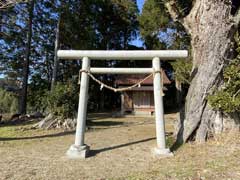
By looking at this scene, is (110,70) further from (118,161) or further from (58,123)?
(58,123)

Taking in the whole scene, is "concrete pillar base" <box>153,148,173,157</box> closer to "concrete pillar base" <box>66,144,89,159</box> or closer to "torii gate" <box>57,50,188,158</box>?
"torii gate" <box>57,50,188,158</box>

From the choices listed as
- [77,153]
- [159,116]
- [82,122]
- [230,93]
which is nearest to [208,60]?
[230,93]

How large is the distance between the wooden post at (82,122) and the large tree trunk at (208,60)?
2.76 m

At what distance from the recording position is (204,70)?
6.73m

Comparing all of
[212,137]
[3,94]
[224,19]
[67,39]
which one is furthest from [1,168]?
[3,94]

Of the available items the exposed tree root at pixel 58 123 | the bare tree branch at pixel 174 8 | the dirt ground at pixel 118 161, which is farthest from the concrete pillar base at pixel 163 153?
the exposed tree root at pixel 58 123

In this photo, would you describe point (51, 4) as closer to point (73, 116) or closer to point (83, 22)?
point (83, 22)

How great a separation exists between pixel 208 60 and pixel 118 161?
3612mm

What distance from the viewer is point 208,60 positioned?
6691 mm

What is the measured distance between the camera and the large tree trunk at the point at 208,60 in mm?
6613

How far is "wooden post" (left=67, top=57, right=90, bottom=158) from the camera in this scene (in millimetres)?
5848

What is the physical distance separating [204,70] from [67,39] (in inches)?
588

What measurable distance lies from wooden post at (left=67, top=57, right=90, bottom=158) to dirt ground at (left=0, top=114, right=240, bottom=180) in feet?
0.71

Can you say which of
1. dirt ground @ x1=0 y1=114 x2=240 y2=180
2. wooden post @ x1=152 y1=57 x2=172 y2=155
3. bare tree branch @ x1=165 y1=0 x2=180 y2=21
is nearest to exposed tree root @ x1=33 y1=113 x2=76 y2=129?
dirt ground @ x1=0 y1=114 x2=240 y2=180
